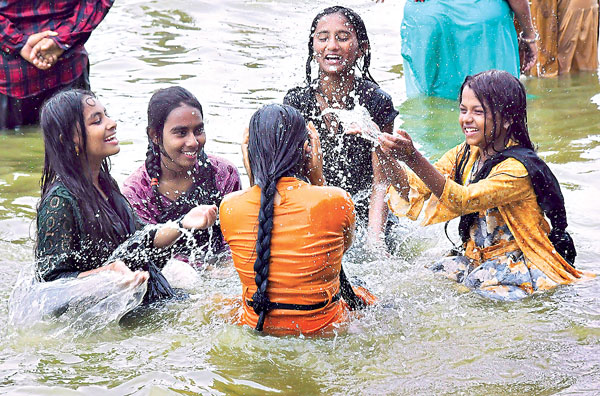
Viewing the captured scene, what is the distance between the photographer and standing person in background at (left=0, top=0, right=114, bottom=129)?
23.4ft

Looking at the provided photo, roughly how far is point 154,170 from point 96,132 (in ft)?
2.73

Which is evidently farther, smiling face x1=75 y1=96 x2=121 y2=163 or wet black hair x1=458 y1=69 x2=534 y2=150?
wet black hair x1=458 y1=69 x2=534 y2=150

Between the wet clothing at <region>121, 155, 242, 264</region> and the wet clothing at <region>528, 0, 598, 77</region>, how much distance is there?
18.2 ft

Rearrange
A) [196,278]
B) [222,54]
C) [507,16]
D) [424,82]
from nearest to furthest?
[196,278] → [507,16] → [424,82] → [222,54]

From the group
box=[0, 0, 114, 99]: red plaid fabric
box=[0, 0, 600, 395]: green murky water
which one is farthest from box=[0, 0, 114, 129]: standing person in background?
box=[0, 0, 600, 395]: green murky water

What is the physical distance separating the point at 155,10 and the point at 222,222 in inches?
373

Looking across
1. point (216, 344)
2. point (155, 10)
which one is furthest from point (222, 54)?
point (216, 344)

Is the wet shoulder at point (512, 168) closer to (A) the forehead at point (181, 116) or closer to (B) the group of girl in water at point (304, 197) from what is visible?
(B) the group of girl in water at point (304, 197)

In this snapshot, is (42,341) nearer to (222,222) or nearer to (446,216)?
(222,222)

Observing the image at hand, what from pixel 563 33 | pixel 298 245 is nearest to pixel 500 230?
pixel 298 245

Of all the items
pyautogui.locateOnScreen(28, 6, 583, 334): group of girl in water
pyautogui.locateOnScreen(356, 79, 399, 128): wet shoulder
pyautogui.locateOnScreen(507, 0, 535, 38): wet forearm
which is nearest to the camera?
pyautogui.locateOnScreen(28, 6, 583, 334): group of girl in water

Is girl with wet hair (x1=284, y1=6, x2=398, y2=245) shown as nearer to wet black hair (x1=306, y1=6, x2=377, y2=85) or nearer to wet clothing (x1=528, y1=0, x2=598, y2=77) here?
wet black hair (x1=306, y1=6, x2=377, y2=85)

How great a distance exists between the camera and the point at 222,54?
1052 cm

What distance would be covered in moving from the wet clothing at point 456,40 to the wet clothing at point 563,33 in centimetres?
153
